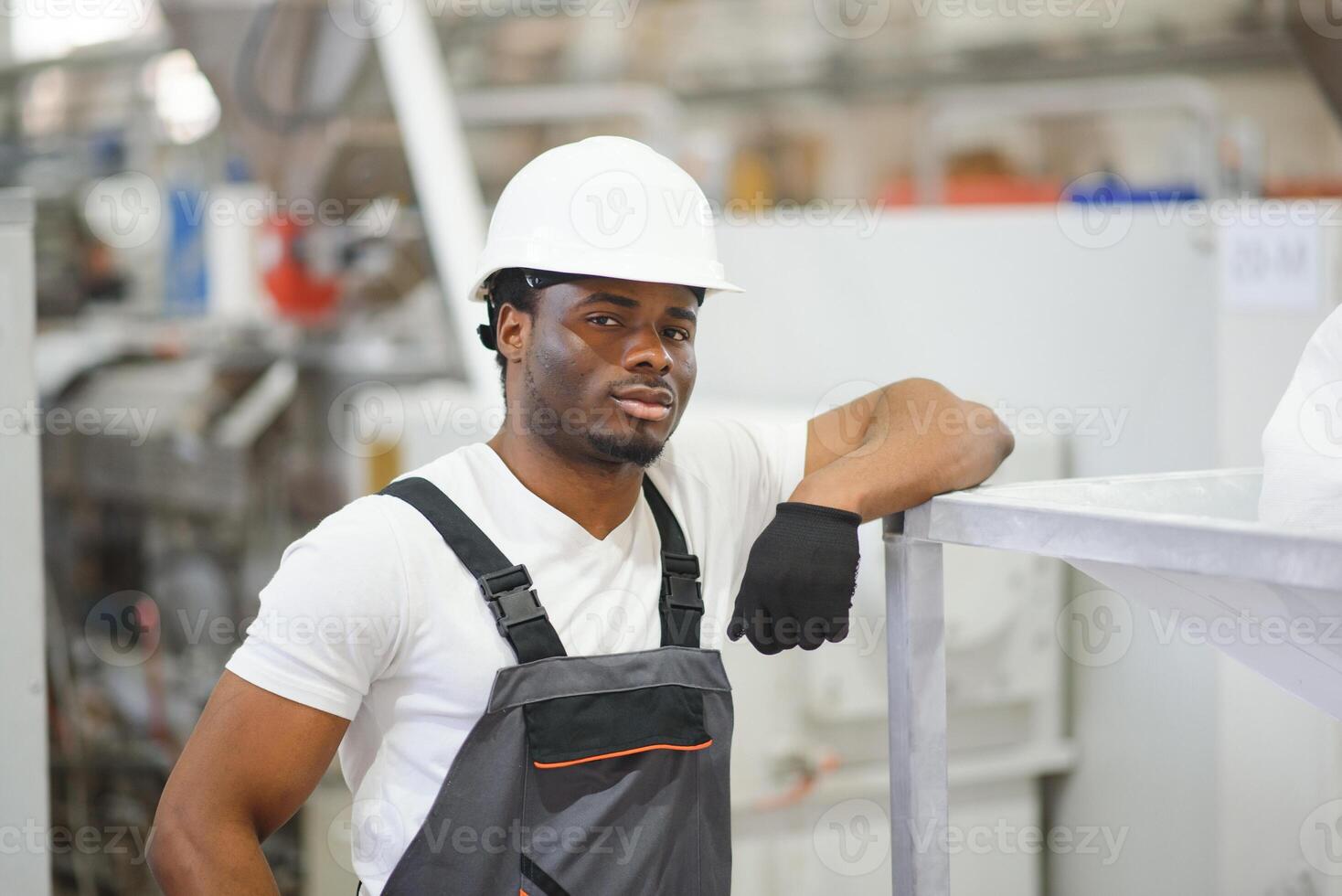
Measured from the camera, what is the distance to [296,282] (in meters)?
3.92

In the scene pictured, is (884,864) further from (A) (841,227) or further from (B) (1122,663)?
(A) (841,227)

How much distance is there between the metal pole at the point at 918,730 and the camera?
139 cm

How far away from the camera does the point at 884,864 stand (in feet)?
8.07

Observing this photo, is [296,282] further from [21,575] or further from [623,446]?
[623,446]

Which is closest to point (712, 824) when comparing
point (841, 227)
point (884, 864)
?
point (884, 864)

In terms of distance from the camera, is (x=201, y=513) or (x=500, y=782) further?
(x=201, y=513)

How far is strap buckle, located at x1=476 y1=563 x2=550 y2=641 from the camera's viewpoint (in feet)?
4.47

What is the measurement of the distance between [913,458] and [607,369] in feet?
1.13

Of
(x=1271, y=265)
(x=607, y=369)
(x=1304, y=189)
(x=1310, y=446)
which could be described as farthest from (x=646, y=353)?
(x=1304, y=189)

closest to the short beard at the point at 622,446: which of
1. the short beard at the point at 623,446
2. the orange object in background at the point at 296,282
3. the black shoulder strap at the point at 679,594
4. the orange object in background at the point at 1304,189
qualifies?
the short beard at the point at 623,446

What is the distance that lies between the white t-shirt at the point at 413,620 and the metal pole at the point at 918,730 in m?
0.27

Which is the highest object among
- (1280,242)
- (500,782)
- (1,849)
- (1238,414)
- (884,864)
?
(1280,242)

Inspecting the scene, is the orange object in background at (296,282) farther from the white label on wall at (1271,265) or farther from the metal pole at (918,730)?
the metal pole at (918,730)

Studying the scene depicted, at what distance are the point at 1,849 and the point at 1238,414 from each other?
194 cm
